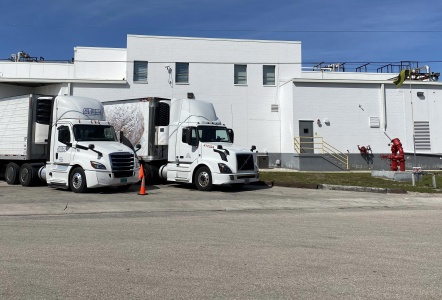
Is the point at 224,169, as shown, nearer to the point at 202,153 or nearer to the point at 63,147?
the point at 202,153

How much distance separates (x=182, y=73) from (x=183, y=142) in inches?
502

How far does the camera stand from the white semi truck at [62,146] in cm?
1363

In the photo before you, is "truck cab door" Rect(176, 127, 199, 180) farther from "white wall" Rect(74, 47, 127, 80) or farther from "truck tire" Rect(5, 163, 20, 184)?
"white wall" Rect(74, 47, 127, 80)

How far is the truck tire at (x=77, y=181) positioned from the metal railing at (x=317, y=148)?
50.6 feet

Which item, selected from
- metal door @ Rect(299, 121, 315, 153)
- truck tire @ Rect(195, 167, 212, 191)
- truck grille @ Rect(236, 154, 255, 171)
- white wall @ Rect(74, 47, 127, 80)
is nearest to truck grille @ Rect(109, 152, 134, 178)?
truck tire @ Rect(195, 167, 212, 191)

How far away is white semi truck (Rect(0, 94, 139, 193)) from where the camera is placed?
13.6 metres

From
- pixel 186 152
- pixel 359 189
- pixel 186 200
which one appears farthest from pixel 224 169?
pixel 359 189

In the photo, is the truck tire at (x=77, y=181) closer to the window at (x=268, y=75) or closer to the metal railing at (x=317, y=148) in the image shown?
the metal railing at (x=317, y=148)

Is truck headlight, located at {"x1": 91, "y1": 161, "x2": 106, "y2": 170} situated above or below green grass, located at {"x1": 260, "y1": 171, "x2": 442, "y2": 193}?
above

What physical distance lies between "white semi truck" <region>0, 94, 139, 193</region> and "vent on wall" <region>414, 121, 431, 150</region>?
67.8 ft

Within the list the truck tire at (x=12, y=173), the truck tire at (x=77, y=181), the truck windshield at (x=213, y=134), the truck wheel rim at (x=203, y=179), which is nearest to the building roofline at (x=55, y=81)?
the truck tire at (x=12, y=173)

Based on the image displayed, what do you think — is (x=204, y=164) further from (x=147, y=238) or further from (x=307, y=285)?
(x=307, y=285)

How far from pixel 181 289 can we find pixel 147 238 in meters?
2.84

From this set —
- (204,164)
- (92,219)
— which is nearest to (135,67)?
(204,164)
